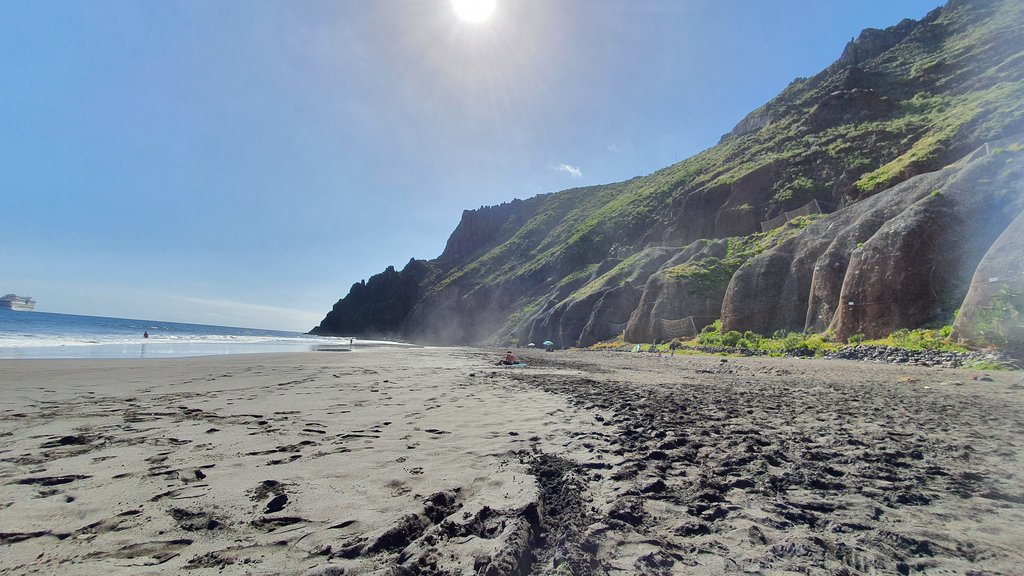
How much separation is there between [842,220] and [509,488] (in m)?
34.0

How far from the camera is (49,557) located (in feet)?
8.29

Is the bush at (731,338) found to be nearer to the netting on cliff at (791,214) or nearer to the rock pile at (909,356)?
the rock pile at (909,356)

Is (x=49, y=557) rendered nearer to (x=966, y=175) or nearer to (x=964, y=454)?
(x=964, y=454)

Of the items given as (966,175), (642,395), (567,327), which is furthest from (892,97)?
(642,395)

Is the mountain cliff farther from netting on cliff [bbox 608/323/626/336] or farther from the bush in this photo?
the bush

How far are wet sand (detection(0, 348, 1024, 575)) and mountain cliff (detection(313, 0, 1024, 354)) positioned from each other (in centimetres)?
1508

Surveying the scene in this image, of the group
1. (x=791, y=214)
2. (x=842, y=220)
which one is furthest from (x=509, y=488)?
(x=791, y=214)

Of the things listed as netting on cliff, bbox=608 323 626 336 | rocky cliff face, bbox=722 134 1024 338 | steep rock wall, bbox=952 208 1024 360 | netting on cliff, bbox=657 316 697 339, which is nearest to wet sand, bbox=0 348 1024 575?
steep rock wall, bbox=952 208 1024 360

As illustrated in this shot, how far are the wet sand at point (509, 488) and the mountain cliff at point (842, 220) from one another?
15.1 m

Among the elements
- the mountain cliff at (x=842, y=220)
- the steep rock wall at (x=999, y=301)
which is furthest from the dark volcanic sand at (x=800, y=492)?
the mountain cliff at (x=842, y=220)

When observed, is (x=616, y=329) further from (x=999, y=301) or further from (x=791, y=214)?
(x=999, y=301)

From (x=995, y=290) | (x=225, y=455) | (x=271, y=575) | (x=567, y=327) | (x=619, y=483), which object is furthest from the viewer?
(x=567, y=327)

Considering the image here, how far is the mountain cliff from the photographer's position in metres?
19.7

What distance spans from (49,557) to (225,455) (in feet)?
7.08
